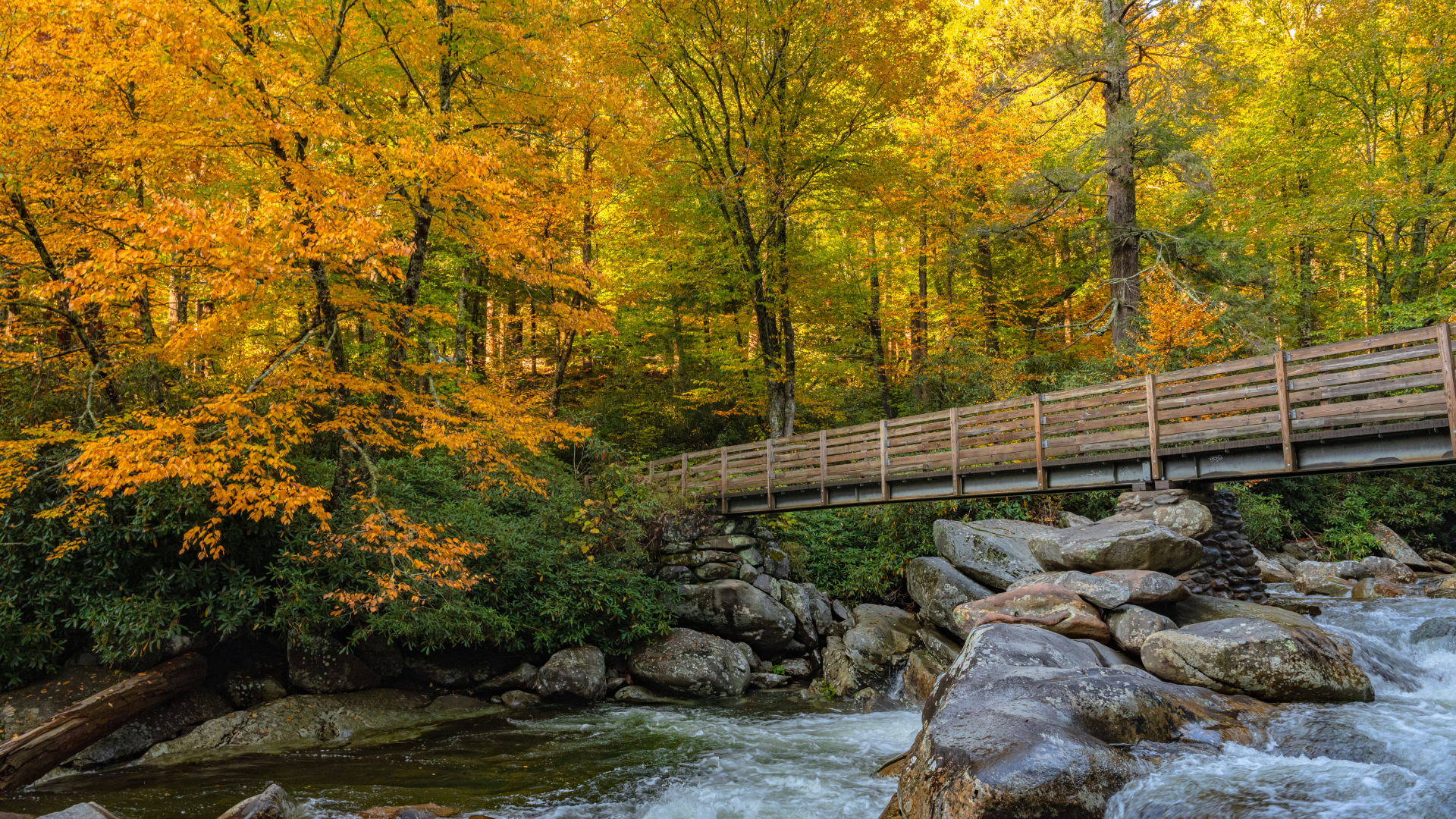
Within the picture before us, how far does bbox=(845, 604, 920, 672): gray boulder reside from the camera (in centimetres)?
1143

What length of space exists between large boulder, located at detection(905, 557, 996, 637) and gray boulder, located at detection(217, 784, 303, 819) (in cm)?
910

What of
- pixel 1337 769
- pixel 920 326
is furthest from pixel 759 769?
pixel 920 326

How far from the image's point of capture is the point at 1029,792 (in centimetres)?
453

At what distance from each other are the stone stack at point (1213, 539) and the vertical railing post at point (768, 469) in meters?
5.93

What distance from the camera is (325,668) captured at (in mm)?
9266

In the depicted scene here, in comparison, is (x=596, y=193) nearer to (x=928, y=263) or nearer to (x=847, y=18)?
(x=847, y=18)

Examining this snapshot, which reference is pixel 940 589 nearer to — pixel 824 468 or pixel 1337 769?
pixel 824 468

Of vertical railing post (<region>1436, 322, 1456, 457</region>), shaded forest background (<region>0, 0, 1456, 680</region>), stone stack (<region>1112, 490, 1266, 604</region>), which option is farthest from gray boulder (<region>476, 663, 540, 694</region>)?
vertical railing post (<region>1436, 322, 1456, 457</region>)

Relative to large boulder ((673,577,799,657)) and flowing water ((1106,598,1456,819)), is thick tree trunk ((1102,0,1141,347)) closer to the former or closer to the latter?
large boulder ((673,577,799,657))

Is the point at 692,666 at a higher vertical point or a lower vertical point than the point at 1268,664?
lower

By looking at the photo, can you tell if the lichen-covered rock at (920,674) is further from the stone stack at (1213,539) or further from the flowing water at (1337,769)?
the flowing water at (1337,769)

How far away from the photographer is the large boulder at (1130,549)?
32.4ft

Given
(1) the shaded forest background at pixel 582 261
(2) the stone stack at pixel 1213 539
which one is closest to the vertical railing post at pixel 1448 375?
(2) the stone stack at pixel 1213 539

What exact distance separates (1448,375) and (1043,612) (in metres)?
4.60
